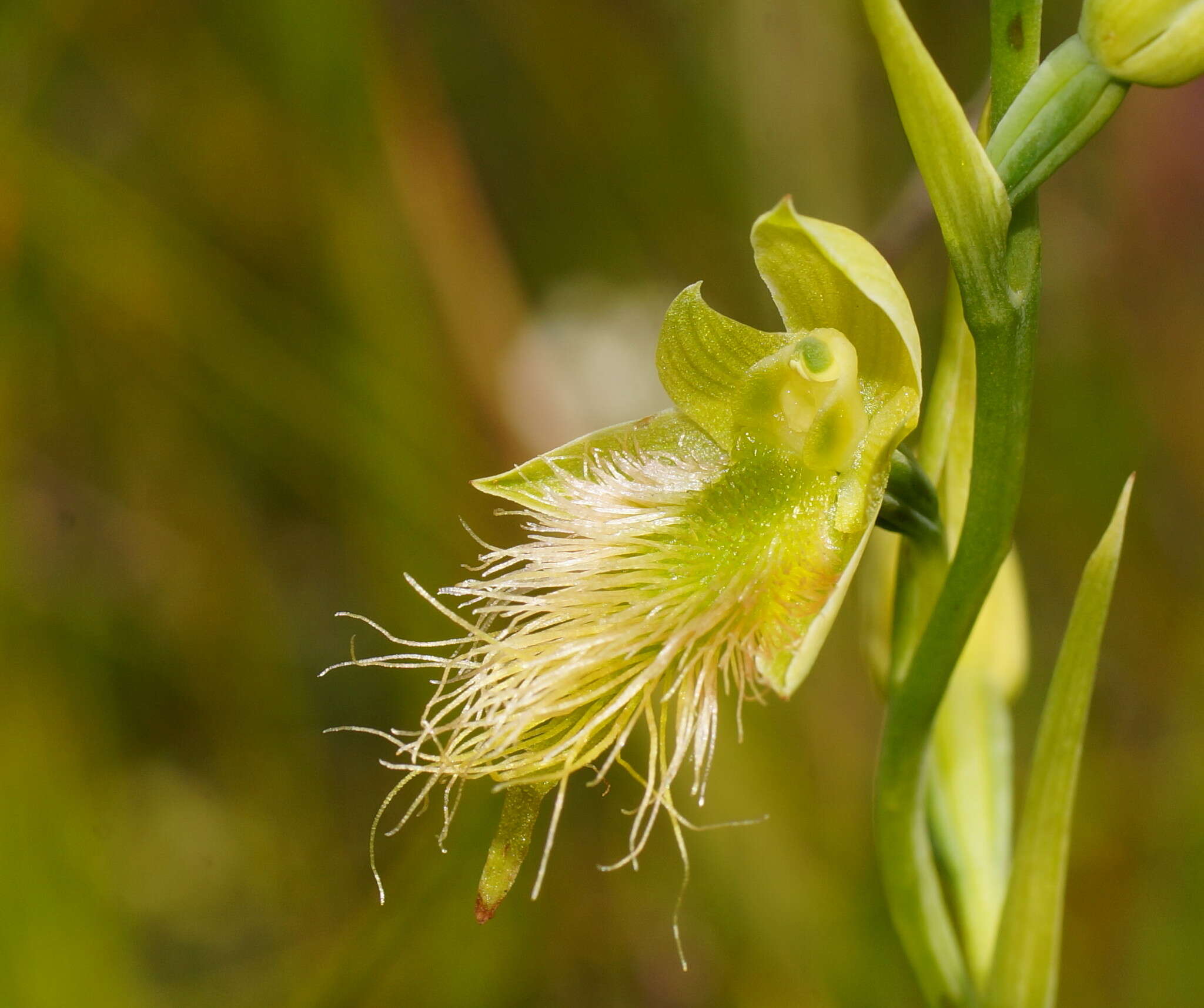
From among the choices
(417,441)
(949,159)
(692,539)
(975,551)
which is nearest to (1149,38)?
(949,159)

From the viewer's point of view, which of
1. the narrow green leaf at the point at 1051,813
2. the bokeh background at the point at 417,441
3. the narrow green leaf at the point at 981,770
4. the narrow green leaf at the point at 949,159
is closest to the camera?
the narrow green leaf at the point at 949,159

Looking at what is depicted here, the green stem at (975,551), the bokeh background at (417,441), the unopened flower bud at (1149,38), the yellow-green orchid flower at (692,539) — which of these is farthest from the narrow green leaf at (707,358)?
the bokeh background at (417,441)

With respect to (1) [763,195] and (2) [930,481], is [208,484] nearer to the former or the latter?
(1) [763,195]

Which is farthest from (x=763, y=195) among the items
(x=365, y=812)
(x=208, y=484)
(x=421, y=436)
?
(x=365, y=812)

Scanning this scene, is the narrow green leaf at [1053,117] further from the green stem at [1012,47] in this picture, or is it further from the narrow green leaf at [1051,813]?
the narrow green leaf at [1051,813]

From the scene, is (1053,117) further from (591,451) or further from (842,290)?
(591,451)

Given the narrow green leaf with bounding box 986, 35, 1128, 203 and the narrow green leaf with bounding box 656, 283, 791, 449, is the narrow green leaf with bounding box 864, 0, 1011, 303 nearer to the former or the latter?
the narrow green leaf with bounding box 986, 35, 1128, 203

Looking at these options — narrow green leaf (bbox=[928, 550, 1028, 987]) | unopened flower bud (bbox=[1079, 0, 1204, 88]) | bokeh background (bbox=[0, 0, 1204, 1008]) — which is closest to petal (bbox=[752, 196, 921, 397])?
unopened flower bud (bbox=[1079, 0, 1204, 88])
